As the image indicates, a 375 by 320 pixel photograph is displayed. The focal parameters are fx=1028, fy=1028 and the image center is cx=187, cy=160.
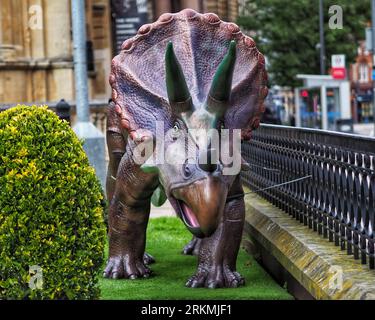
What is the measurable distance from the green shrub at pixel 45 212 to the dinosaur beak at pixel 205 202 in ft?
1.87

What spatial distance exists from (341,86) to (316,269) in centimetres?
3364

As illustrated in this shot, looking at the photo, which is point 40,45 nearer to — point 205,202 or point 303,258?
point 303,258

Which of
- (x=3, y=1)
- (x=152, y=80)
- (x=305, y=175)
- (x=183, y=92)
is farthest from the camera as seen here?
(x=3, y=1)

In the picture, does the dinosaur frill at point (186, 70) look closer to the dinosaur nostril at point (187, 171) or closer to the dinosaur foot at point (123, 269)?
the dinosaur nostril at point (187, 171)

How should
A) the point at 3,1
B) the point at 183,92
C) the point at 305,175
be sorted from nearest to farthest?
the point at 183,92
the point at 305,175
the point at 3,1

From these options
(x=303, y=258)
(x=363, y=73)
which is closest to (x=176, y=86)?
(x=303, y=258)

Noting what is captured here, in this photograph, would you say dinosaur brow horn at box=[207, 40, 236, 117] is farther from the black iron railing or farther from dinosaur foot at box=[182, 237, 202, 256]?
dinosaur foot at box=[182, 237, 202, 256]

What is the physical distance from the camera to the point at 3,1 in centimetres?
2605

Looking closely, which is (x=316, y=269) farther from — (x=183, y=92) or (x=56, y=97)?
(x=56, y=97)

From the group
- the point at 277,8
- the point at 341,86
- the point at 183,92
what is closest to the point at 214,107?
the point at 183,92

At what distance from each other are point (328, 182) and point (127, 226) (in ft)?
5.58

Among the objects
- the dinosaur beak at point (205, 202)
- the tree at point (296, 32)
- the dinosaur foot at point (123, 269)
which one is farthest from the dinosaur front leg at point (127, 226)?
the tree at point (296, 32)

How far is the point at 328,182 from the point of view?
25.5 feet

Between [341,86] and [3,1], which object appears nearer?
[3,1]
